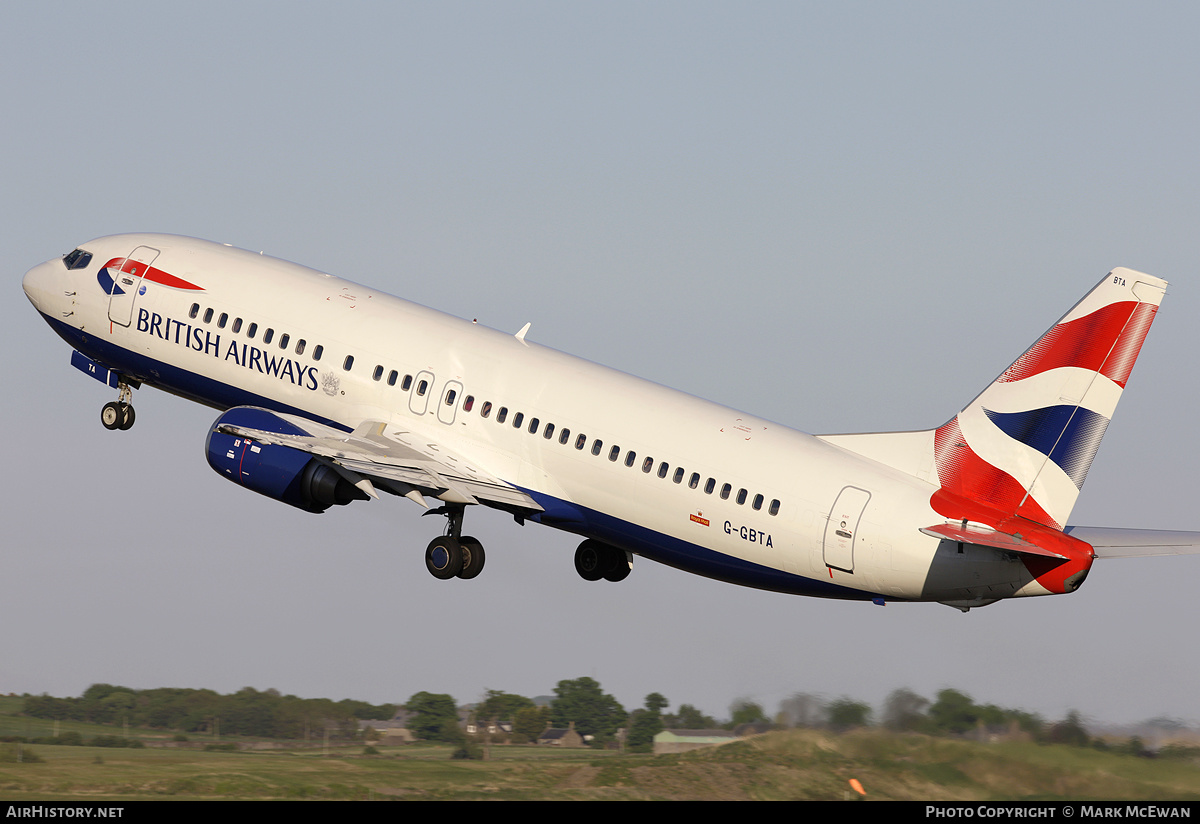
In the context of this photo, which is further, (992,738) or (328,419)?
(328,419)

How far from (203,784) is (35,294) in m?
18.4

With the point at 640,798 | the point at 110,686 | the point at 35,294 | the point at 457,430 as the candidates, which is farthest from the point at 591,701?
the point at 35,294

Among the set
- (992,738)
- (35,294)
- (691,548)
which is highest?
A: (35,294)

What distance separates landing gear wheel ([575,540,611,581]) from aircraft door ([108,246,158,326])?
47.7ft

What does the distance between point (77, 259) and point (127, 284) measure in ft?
9.47

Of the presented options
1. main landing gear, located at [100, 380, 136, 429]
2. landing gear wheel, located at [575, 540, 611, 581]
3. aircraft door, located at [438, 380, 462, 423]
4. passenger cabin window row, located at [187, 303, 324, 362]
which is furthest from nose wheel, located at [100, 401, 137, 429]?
landing gear wheel, located at [575, 540, 611, 581]

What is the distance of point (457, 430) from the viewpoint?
3944 cm

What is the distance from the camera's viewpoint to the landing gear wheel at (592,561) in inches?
1694

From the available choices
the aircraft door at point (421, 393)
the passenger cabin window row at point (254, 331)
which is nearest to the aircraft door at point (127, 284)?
the passenger cabin window row at point (254, 331)

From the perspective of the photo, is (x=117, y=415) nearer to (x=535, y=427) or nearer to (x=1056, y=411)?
(x=535, y=427)

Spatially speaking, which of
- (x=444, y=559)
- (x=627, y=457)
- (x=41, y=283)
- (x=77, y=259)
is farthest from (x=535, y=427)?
(x=41, y=283)

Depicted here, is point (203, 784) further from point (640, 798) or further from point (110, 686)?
point (640, 798)

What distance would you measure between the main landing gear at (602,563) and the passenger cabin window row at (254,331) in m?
8.70

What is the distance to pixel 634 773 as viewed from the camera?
121 feet
